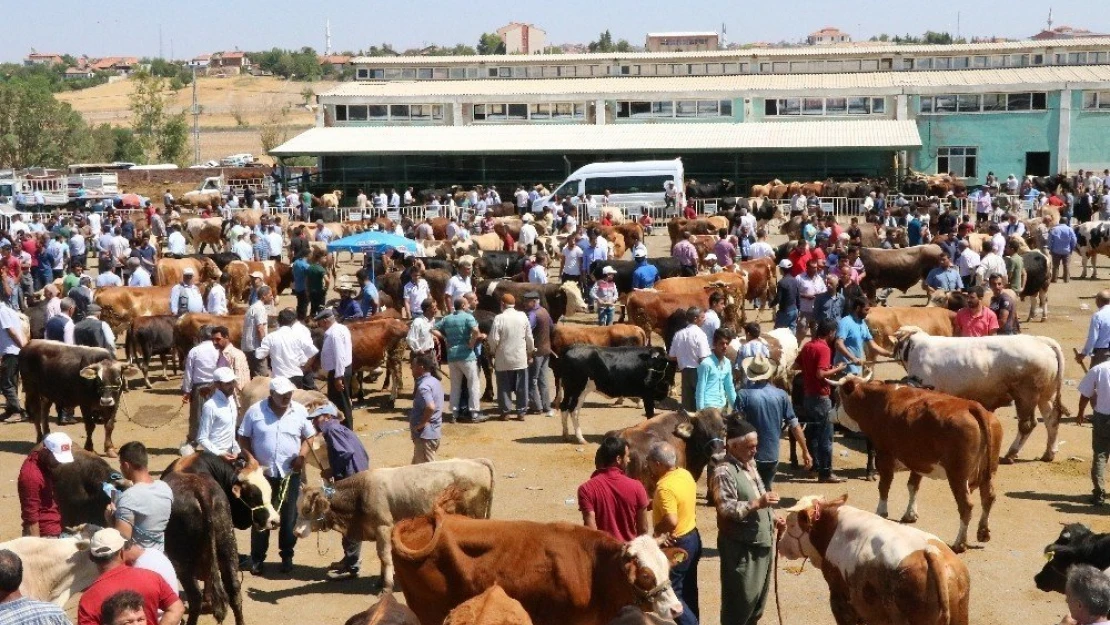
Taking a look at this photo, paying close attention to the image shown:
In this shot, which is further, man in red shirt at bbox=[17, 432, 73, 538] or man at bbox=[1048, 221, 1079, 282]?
man at bbox=[1048, 221, 1079, 282]

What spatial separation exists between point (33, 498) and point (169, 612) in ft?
9.84

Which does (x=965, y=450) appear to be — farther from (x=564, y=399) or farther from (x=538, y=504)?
(x=564, y=399)

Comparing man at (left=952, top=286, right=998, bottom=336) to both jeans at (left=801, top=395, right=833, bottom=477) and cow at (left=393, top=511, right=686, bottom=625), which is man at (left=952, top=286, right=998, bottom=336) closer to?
jeans at (left=801, top=395, right=833, bottom=477)

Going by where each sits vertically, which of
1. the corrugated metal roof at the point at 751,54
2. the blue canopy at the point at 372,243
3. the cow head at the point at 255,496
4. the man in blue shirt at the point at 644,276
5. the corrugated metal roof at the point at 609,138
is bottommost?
the cow head at the point at 255,496

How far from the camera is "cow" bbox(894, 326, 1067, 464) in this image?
42.5 feet

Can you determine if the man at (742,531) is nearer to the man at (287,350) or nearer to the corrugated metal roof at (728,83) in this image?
the man at (287,350)

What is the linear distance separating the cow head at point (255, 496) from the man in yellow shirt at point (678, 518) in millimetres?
3321

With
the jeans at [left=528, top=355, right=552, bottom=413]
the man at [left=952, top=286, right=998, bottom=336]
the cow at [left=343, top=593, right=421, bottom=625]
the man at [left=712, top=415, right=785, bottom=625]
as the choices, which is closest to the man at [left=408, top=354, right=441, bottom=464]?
the man at [left=712, top=415, right=785, bottom=625]

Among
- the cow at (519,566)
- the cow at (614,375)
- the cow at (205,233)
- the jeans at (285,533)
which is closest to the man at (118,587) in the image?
the cow at (519,566)

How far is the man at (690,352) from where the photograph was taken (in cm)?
1337

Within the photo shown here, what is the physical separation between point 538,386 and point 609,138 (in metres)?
30.4

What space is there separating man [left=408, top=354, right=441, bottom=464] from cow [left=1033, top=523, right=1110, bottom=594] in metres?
5.25

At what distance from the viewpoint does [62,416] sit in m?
15.9

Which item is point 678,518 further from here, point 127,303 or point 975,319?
point 127,303
